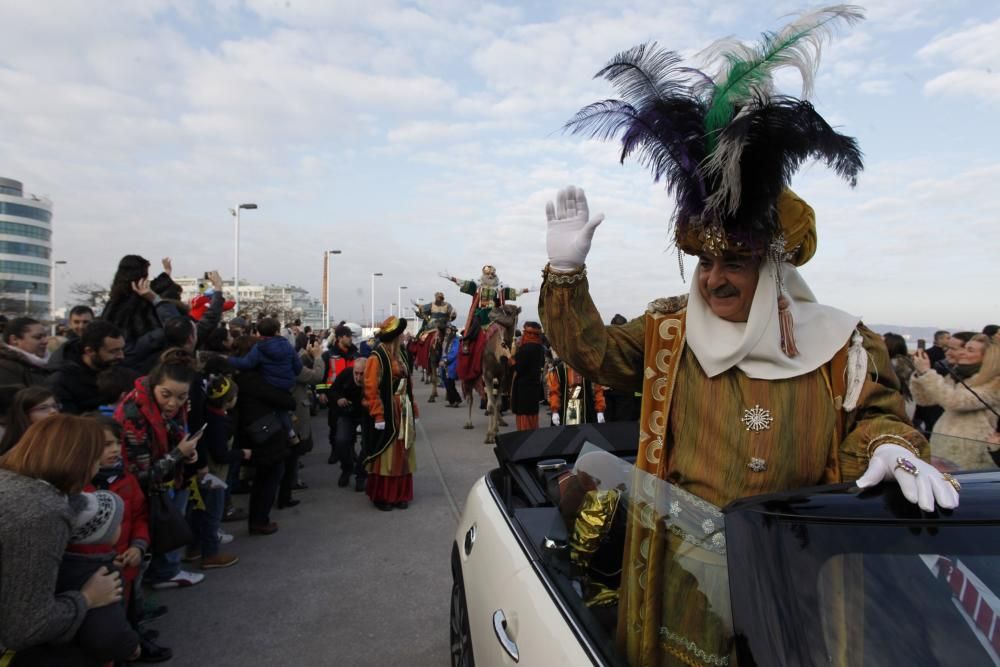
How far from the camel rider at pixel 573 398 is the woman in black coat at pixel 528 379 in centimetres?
78

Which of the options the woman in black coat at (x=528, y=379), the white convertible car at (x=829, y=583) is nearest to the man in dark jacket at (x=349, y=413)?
the woman in black coat at (x=528, y=379)

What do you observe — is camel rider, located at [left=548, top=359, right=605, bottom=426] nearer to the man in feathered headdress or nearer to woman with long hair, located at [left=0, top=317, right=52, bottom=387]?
woman with long hair, located at [left=0, top=317, right=52, bottom=387]

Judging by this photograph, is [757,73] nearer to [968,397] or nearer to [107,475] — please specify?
[107,475]

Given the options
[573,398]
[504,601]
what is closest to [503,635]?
[504,601]

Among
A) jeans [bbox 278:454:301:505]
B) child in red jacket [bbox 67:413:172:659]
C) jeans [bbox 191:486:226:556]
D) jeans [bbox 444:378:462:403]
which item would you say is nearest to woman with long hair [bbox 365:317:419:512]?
jeans [bbox 278:454:301:505]

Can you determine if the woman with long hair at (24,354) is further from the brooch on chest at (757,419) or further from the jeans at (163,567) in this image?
the brooch on chest at (757,419)

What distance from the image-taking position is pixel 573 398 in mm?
7598

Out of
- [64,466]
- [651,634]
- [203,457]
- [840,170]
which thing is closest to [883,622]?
[651,634]

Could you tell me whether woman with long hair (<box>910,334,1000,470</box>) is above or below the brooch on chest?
below

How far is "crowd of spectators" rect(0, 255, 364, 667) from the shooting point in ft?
7.32

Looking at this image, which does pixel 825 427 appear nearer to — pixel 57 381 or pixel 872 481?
pixel 872 481

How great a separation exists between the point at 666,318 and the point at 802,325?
44 cm

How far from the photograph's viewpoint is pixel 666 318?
2162 millimetres

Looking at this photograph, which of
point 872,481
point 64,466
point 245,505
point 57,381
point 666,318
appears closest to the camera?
point 872,481
